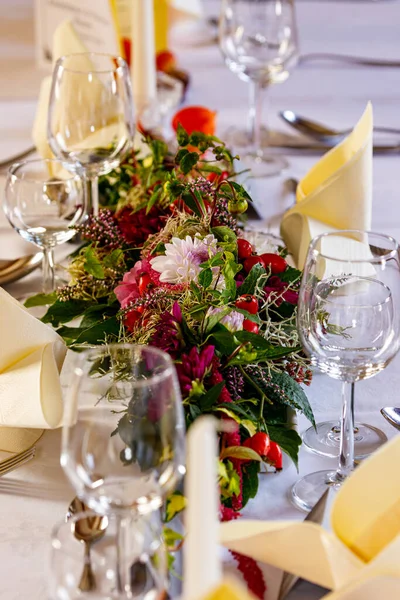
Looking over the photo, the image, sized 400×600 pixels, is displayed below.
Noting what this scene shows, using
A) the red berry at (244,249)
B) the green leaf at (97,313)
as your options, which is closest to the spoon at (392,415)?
the red berry at (244,249)

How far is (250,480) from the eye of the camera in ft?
2.30

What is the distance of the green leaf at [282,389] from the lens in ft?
2.53

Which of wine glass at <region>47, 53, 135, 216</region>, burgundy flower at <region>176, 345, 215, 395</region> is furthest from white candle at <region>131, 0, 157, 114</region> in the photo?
burgundy flower at <region>176, 345, 215, 395</region>

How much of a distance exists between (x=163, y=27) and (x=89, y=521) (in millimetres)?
1872

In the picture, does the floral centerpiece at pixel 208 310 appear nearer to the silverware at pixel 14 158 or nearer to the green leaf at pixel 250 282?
the green leaf at pixel 250 282

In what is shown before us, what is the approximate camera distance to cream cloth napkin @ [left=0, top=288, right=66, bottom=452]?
0.74 m

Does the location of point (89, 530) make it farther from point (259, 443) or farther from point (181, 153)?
point (181, 153)

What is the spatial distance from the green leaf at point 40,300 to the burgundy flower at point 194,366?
0.35m

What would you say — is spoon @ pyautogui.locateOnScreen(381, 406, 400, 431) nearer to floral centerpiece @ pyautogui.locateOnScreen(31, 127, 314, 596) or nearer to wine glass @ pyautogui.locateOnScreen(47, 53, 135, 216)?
floral centerpiece @ pyautogui.locateOnScreen(31, 127, 314, 596)

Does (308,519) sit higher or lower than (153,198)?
lower

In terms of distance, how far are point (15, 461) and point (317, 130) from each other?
1143 millimetres

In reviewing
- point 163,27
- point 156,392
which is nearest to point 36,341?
point 156,392

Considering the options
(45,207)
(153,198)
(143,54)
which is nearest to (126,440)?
(153,198)

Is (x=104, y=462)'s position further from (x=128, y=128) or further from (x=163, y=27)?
(x=163, y=27)
